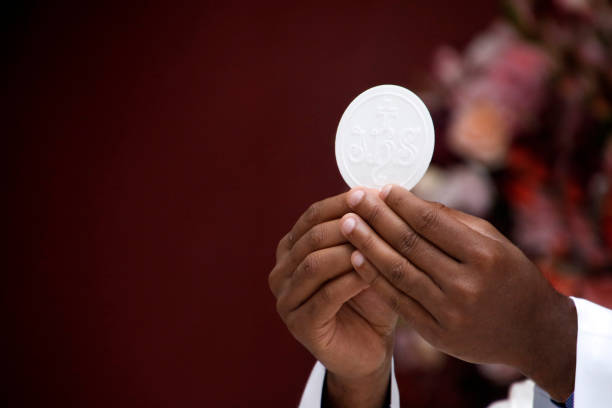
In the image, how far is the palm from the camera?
1.17 metres

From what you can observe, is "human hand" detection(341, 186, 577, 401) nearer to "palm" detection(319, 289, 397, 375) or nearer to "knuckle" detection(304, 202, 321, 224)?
"knuckle" detection(304, 202, 321, 224)

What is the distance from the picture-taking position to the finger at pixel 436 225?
92 centimetres

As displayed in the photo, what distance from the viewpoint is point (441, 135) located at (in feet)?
5.91

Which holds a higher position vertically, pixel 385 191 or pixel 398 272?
pixel 385 191

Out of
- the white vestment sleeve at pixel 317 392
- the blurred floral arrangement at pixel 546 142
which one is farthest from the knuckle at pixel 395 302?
the blurred floral arrangement at pixel 546 142

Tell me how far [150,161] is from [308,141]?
0.56m

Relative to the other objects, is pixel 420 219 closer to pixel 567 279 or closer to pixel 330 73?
pixel 567 279

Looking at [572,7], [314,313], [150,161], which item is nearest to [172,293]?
[150,161]

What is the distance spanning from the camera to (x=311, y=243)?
1046mm

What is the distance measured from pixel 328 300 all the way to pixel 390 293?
12cm

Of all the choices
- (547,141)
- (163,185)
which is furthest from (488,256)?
(163,185)

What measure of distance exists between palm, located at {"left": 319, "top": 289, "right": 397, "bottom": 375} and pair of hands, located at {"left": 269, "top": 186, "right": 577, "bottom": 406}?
7cm

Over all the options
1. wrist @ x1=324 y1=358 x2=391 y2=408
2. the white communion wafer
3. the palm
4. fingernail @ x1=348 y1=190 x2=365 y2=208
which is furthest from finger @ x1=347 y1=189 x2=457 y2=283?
wrist @ x1=324 y1=358 x2=391 y2=408

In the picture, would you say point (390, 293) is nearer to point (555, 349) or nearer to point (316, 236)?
point (316, 236)
